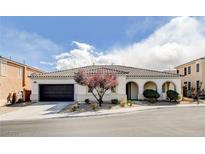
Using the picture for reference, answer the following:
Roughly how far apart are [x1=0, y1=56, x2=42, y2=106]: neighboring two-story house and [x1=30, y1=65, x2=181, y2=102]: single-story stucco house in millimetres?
2586

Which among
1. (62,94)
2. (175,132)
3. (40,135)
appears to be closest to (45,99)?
(62,94)

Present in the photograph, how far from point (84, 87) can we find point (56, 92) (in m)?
3.48

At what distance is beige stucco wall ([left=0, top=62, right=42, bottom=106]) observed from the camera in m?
25.7

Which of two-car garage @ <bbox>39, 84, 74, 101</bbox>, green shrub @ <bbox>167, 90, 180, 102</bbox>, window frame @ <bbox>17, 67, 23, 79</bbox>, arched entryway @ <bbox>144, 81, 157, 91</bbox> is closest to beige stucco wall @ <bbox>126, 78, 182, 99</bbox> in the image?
arched entryway @ <bbox>144, 81, 157, 91</bbox>

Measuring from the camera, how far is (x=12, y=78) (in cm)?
2858

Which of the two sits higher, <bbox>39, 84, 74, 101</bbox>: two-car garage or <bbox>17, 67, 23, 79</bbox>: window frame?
<bbox>17, 67, 23, 79</bbox>: window frame

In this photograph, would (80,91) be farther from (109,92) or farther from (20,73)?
(20,73)

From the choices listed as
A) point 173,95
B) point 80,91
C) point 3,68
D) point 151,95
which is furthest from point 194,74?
point 3,68

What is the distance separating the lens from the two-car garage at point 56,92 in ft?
92.1

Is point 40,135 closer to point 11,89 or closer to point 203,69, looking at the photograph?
point 11,89

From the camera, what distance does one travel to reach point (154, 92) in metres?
27.9

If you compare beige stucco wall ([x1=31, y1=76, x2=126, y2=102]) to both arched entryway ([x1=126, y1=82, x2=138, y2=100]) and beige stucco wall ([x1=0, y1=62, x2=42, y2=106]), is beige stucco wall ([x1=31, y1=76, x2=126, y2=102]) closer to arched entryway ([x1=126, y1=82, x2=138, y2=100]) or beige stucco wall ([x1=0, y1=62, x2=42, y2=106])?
beige stucco wall ([x1=0, y1=62, x2=42, y2=106])

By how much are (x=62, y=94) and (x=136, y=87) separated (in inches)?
368

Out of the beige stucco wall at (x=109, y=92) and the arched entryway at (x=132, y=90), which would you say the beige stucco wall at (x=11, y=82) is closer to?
the beige stucco wall at (x=109, y=92)
